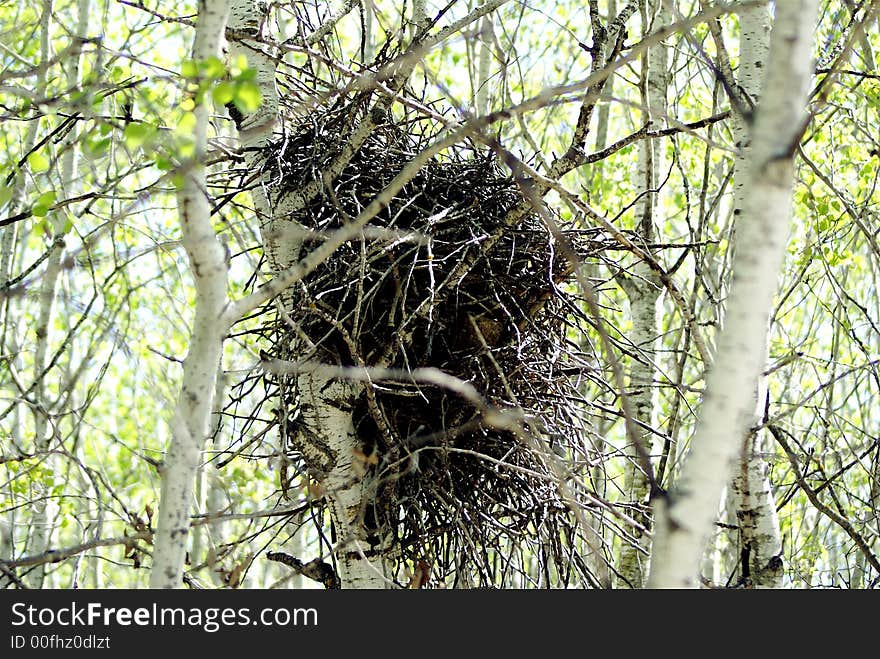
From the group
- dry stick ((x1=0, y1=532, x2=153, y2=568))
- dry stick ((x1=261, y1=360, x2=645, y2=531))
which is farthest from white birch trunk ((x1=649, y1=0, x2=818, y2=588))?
dry stick ((x1=0, y1=532, x2=153, y2=568))

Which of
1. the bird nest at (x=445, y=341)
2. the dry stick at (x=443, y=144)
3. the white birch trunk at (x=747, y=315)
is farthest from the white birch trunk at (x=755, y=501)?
the white birch trunk at (x=747, y=315)

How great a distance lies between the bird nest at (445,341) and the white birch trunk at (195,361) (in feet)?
1.45

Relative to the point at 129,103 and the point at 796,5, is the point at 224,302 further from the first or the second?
the point at 796,5

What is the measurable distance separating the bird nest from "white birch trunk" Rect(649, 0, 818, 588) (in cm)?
78

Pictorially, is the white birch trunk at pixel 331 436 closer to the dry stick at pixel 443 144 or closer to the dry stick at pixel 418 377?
the dry stick at pixel 418 377

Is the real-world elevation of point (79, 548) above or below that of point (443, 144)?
below

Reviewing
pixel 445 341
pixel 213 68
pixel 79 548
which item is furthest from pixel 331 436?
pixel 213 68

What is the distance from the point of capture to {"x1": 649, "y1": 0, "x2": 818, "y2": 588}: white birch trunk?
1149 mm

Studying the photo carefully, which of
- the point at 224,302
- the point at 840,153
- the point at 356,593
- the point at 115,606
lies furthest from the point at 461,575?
the point at 840,153

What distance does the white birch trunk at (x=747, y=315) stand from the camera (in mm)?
1149

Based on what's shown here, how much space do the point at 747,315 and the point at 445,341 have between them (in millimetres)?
991

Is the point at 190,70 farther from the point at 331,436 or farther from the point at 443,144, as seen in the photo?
the point at 331,436

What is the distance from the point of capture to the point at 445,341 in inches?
82.0

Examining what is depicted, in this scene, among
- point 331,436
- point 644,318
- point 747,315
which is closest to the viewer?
point 747,315
